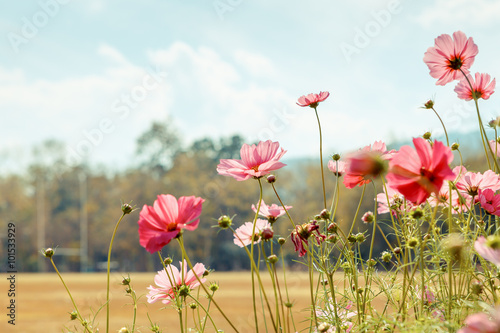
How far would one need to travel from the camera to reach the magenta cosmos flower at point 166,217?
62 centimetres

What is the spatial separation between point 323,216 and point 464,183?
0.85 ft

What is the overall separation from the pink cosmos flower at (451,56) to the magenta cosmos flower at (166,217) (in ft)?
1.82

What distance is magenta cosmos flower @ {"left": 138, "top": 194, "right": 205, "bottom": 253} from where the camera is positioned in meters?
0.62

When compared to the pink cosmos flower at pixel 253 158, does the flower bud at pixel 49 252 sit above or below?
below

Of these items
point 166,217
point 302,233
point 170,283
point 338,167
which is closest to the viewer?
point 166,217

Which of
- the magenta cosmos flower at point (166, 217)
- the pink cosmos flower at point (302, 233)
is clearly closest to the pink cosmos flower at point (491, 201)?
the pink cosmos flower at point (302, 233)

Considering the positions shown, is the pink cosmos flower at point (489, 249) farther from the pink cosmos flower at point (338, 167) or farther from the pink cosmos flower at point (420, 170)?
the pink cosmos flower at point (338, 167)

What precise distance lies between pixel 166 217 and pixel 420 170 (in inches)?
11.9

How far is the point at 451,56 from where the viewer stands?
0.94 m

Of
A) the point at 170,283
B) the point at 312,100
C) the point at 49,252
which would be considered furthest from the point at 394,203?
the point at 49,252

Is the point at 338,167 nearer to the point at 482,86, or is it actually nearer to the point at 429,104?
the point at 429,104

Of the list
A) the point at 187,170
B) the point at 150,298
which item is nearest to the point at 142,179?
the point at 187,170

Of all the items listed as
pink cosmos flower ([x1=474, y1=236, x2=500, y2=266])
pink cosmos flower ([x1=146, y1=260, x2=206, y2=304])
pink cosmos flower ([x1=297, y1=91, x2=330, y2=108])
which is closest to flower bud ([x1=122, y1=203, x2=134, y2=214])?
pink cosmos flower ([x1=146, y1=260, x2=206, y2=304])

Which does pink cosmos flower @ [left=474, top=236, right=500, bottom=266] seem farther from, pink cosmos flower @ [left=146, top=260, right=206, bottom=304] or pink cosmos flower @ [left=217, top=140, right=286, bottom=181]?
pink cosmos flower @ [left=146, top=260, right=206, bottom=304]
